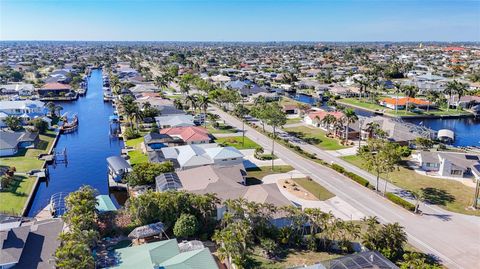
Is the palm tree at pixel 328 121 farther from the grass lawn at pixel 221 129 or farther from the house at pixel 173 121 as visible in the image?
the house at pixel 173 121

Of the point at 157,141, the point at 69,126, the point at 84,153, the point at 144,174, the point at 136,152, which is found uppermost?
the point at 144,174

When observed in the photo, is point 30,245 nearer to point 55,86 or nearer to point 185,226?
point 185,226

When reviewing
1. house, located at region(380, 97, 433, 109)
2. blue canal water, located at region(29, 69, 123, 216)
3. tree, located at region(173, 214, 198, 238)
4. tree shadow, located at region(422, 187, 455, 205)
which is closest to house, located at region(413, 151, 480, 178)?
tree shadow, located at region(422, 187, 455, 205)

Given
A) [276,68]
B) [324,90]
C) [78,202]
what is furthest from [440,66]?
[78,202]

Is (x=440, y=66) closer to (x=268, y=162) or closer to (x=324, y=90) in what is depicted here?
(x=324, y=90)

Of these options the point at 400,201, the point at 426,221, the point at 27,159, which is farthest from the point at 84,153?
the point at 426,221

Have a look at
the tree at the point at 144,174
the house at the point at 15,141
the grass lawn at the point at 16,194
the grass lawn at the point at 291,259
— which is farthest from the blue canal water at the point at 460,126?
the house at the point at 15,141
